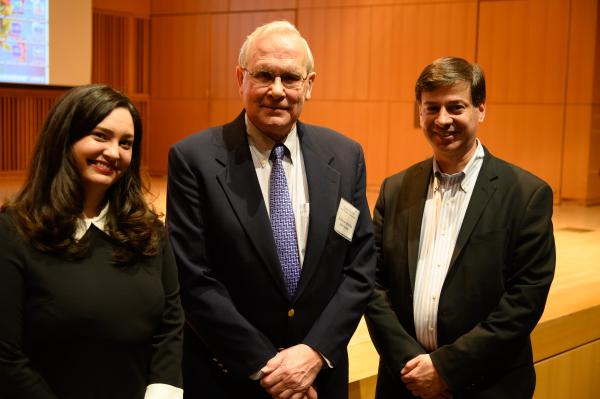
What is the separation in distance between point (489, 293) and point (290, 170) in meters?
0.70

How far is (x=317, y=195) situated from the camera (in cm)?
204

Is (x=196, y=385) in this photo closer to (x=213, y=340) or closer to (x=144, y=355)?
(x=213, y=340)

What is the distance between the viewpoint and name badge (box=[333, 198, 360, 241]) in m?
2.04

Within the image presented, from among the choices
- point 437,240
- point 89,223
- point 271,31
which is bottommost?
point 437,240

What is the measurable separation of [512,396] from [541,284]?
1.15 ft

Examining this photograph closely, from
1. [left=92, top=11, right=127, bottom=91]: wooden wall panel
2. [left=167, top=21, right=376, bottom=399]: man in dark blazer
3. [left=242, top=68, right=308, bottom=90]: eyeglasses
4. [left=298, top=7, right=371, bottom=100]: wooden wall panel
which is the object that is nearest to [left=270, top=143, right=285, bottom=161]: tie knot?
[left=167, top=21, right=376, bottom=399]: man in dark blazer

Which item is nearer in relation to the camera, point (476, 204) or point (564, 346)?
point (476, 204)

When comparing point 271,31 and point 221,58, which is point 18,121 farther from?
point 271,31

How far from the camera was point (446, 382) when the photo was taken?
215 cm

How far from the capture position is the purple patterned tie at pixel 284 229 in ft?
6.52

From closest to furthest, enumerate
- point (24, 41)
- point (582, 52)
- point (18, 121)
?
point (24, 41)
point (582, 52)
point (18, 121)

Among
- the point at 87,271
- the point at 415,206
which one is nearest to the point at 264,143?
the point at 415,206

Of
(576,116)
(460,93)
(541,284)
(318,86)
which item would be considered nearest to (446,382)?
(541,284)

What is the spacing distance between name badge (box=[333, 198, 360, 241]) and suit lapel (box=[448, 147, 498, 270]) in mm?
347
